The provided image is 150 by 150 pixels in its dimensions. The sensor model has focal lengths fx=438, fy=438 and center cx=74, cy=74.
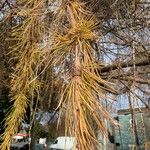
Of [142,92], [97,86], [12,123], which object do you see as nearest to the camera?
[97,86]

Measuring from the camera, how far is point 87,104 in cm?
150

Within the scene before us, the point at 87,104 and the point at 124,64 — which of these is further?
the point at 124,64

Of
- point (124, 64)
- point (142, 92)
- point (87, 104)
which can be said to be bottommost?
point (87, 104)

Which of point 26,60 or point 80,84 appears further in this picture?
point 26,60

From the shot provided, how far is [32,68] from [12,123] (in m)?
0.38

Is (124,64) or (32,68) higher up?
(124,64)

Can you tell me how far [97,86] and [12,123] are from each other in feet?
1.58

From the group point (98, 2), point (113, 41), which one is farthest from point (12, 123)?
point (113, 41)

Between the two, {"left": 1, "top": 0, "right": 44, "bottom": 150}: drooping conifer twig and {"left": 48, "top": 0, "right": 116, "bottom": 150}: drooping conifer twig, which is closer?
{"left": 48, "top": 0, "right": 116, "bottom": 150}: drooping conifer twig

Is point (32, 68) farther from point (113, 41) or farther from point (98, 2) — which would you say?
point (113, 41)

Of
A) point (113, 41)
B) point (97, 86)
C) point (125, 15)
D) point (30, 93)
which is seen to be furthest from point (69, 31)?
point (113, 41)

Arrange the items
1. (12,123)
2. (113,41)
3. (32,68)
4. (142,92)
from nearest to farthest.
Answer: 1. (12,123)
2. (32,68)
3. (113,41)
4. (142,92)

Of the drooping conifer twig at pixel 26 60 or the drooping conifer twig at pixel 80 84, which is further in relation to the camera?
the drooping conifer twig at pixel 26 60

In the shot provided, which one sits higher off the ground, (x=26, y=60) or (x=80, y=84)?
(x=26, y=60)
